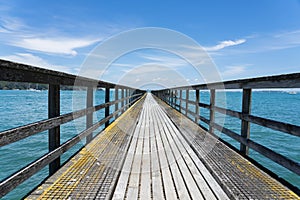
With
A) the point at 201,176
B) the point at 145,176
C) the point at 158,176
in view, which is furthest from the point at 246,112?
the point at 145,176

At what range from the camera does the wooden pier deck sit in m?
1.95

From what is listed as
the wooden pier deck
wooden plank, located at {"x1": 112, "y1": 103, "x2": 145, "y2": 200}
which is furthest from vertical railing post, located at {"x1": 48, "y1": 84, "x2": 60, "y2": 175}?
wooden plank, located at {"x1": 112, "y1": 103, "x2": 145, "y2": 200}

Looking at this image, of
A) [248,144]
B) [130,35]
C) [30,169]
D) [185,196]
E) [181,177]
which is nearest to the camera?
[30,169]

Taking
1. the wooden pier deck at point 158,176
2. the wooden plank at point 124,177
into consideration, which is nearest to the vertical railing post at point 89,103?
the wooden pier deck at point 158,176

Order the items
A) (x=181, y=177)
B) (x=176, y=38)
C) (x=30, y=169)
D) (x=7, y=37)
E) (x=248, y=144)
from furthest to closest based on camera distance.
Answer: (x=7, y=37) < (x=176, y=38) < (x=248, y=144) < (x=181, y=177) < (x=30, y=169)

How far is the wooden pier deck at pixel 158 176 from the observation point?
Answer: 195 cm

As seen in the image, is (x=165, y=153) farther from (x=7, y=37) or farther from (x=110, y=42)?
(x=7, y=37)

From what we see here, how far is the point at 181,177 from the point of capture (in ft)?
8.21

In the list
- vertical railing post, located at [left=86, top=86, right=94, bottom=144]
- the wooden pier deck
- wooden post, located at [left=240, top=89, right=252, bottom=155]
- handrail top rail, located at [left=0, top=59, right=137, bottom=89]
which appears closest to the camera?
handrail top rail, located at [left=0, top=59, right=137, bottom=89]

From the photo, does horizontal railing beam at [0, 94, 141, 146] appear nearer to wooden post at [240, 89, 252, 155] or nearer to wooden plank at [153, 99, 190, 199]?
wooden plank at [153, 99, 190, 199]

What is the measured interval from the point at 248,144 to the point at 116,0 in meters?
8.19

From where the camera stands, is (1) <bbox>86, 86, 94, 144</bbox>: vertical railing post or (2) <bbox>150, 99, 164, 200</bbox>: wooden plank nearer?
(2) <bbox>150, 99, 164, 200</bbox>: wooden plank

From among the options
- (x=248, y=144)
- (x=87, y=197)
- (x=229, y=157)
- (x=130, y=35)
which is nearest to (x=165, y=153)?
(x=229, y=157)

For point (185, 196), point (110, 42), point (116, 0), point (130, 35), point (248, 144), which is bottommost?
point (185, 196)
